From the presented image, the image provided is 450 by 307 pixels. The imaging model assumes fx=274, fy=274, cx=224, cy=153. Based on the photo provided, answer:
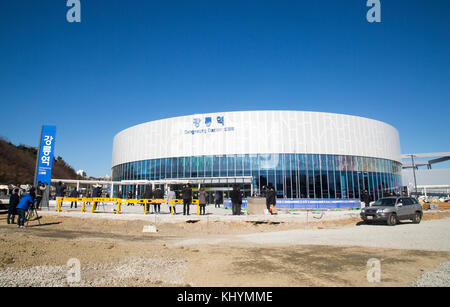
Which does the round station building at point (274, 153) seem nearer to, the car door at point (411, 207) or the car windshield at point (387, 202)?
the car windshield at point (387, 202)

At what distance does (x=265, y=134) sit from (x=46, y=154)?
28.0m

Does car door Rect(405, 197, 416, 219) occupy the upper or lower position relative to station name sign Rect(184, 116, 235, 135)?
lower

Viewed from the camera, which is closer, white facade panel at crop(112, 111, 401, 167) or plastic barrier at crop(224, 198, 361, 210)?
plastic barrier at crop(224, 198, 361, 210)

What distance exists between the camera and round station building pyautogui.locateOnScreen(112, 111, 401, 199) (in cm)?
3972

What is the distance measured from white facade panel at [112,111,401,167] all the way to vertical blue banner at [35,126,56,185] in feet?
74.0

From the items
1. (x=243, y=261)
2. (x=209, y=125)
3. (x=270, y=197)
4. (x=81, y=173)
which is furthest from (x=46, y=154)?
(x=81, y=173)

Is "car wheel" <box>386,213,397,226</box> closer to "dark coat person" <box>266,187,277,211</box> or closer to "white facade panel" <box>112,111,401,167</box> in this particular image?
"dark coat person" <box>266,187,277,211</box>

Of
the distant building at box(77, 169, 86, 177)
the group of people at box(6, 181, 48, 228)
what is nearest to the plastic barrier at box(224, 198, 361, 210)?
the group of people at box(6, 181, 48, 228)

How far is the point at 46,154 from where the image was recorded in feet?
70.8

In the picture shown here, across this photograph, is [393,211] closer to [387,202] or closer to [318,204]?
[387,202]

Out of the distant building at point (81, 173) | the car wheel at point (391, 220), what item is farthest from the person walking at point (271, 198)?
the distant building at point (81, 173)

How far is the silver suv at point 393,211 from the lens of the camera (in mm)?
14781
